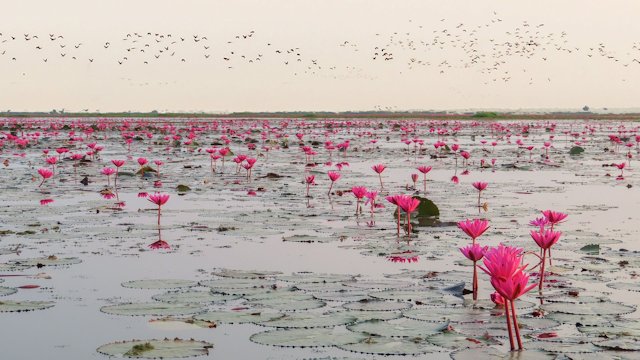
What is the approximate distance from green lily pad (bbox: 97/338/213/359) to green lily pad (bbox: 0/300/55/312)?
106cm

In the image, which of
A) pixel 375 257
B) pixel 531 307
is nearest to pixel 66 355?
pixel 531 307

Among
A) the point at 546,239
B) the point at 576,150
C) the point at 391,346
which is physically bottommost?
the point at 576,150

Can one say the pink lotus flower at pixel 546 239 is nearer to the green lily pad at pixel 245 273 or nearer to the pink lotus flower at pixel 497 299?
the pink lotus flower at pixel 497 299

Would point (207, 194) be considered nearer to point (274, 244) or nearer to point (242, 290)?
point (274, 244)

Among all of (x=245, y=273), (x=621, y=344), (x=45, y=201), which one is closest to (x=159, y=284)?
(x=245, y=273)

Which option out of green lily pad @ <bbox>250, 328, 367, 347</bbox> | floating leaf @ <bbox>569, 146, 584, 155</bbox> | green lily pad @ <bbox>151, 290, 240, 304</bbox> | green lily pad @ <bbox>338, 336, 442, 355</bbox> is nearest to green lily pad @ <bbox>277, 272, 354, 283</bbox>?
green lily pad @ <bbox>151, 290, 240, 304</bbox>

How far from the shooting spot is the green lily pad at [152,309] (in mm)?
5020

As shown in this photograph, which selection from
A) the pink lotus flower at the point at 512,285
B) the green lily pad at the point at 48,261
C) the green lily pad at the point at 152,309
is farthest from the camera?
the green lily pad at the point at 48,261

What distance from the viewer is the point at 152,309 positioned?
5.11 metres

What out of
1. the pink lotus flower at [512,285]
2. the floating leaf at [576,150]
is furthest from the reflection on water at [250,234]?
the floating leaf at [576,150]

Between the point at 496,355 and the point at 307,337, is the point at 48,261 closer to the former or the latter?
the point at 307,337

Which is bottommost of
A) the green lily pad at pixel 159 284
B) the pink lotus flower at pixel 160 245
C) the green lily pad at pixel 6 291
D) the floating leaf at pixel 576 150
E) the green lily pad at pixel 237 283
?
the floating leaf at pixel 576 150

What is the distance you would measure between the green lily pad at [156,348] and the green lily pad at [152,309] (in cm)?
66

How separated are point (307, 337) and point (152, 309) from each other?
111 centimetres
